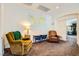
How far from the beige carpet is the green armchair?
0.38 feet

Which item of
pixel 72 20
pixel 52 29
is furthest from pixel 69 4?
pixel 52 29

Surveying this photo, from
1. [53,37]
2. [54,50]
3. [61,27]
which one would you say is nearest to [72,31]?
[61,27]

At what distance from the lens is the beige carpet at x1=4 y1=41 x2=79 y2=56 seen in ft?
9.94

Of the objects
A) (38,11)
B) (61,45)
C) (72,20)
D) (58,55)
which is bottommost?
(58,55)

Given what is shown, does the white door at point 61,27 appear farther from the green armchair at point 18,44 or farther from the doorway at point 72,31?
the green armchair at point 18,44

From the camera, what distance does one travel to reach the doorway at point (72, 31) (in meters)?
3.03

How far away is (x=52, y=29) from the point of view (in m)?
3.04

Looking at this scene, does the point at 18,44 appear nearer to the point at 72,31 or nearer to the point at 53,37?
the point at 53,37

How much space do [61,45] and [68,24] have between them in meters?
0.53

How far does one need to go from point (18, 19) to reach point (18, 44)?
585 mm

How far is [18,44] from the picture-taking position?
9.98ft

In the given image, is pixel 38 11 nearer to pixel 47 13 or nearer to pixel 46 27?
pixel 47 13

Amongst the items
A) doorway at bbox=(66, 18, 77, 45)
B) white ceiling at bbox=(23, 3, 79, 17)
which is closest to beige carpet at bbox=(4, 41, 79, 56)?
doorway at bbox=(66, 18, 77, 45)

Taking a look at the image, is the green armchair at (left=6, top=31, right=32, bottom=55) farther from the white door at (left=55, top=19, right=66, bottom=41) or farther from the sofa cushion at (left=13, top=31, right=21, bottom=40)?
the white door at (left=55, top=19, right=66, bottom=41)
